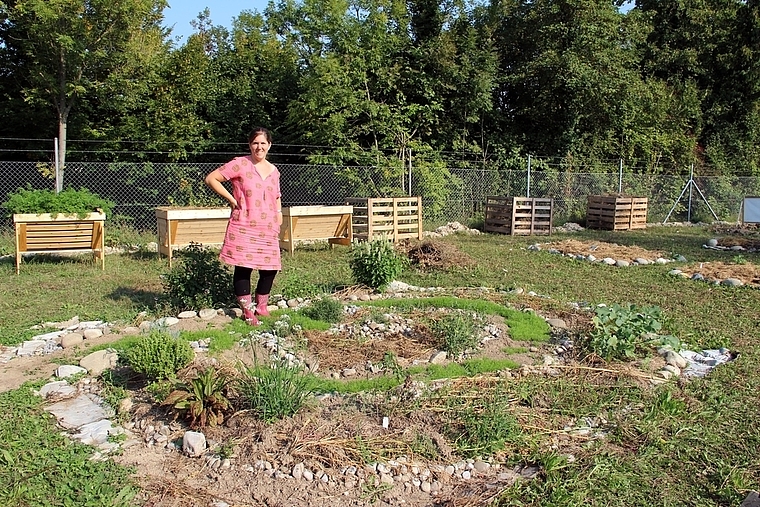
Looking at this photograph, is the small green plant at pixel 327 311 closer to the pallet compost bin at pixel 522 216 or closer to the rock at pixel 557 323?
the rock at pixel 557 323

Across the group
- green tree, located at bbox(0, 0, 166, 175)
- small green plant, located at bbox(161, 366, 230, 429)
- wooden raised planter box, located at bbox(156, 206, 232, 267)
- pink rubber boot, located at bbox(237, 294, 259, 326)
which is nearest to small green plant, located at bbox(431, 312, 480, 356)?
pink rubber boot, located at bbox(237, 294, 259, 326)

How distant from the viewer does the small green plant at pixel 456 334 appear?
4785 mm

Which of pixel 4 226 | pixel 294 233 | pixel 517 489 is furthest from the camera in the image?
pixel 4 226

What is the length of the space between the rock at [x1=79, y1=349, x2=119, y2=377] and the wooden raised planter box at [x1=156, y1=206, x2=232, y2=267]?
4.62 metres

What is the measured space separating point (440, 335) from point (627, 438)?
1.80 metres

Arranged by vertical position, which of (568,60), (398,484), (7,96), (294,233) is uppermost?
(568,60)

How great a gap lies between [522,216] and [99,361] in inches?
443

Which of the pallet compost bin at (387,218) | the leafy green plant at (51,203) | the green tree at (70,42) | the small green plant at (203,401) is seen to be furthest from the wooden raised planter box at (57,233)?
the small green plant at (203,401)

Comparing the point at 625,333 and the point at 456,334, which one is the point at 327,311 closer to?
the point at 456,334

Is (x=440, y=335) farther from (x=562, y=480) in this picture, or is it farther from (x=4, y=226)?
(x=4, y=226)

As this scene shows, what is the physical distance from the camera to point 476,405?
379 centimetres

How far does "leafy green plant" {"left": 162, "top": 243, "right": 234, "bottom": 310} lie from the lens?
233 inches

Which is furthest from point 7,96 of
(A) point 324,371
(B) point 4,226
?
(A) point 324,371

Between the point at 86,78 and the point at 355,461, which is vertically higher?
the point at 86,78
